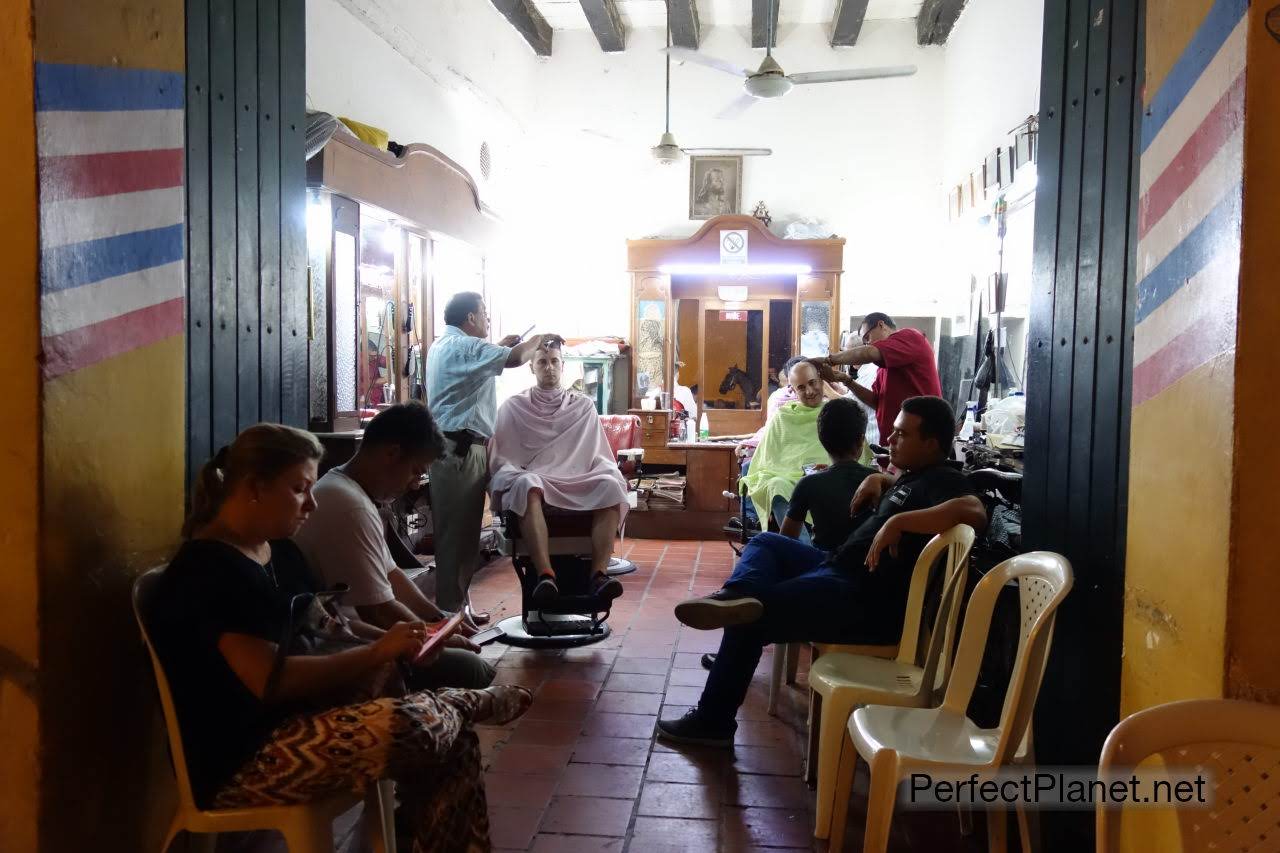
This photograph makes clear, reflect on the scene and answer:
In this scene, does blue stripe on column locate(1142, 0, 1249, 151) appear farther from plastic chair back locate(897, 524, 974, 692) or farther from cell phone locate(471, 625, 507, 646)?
cell phone locate(471, 625, 507, 646)

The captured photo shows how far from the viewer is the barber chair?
3740 mm

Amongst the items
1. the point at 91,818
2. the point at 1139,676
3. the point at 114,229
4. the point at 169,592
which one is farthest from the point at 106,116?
the point at 1139,676

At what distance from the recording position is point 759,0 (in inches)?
301

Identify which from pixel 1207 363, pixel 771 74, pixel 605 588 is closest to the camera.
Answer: pixel 1207 363

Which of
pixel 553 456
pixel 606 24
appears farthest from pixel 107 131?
pixel 606 24

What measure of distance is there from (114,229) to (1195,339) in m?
1.85

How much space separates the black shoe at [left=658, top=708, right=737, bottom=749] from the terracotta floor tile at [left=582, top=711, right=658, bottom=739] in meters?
0.11

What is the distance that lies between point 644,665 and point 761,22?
6.31 meters

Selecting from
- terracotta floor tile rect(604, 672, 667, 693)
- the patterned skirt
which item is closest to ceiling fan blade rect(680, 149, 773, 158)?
terracotta floor tile rect(604, 672, 667, 693)

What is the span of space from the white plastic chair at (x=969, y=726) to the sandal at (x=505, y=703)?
687mm

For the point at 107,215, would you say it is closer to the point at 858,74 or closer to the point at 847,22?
the point at 858,74

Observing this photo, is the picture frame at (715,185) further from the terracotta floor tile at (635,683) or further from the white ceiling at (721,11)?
the terracotta floor tile at (635,683)

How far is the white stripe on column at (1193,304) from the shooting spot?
1.40 metres

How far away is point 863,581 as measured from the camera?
2553mm
